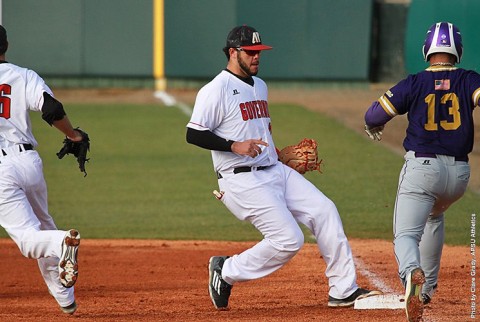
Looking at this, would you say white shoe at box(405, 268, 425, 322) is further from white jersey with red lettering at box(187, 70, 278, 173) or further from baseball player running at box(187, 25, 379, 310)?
white jersey with red lettering at box(187, 70, 278, 173)

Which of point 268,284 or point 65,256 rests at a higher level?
point 65,256

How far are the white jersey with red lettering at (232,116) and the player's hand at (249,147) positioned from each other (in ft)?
0.74

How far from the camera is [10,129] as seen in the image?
6.29 metres

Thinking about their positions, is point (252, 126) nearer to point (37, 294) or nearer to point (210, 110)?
point (210, 110)

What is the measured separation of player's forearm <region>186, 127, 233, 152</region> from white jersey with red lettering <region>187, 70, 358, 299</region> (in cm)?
4

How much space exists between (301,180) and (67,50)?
16328 millimetres

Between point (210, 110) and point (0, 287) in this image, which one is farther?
point (0, 287)

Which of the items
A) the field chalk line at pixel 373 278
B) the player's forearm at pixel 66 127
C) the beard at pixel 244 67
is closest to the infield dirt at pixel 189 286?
the field chalk line at pixel 373 278

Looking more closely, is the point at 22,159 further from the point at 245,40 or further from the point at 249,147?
the point at 245,40

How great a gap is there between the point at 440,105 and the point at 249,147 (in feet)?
3.99

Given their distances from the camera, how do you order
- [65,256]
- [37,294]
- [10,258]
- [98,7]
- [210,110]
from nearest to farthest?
[65,256], [210,110], [37,294], [10,258], [98,7]

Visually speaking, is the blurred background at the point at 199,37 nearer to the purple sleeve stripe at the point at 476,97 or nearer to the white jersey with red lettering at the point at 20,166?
the white jersey with red lettering at the point at 20,166

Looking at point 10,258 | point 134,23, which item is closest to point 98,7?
point 134,23

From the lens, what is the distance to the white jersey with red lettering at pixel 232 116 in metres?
6.49
